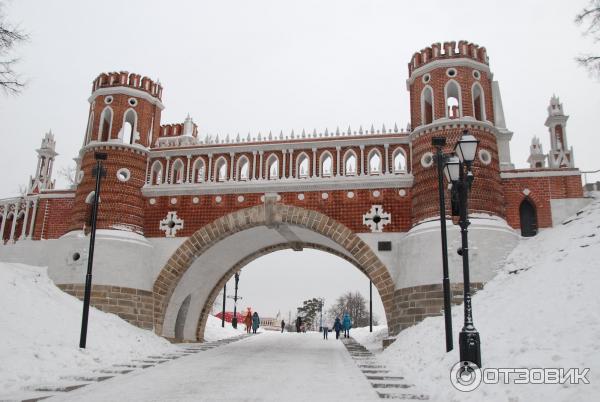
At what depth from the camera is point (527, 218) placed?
1772 cm

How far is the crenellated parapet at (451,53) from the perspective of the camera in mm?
18250

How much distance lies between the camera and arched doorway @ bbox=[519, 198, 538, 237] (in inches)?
690

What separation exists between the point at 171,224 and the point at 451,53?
466 inches

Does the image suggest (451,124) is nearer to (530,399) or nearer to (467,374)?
(467,374)

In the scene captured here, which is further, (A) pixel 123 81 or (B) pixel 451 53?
(A) pixel 123 81

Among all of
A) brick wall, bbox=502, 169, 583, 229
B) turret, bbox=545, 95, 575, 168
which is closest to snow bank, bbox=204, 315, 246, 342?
brick wall, bbox=502, 169, 583, 229

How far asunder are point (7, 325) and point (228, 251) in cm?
986

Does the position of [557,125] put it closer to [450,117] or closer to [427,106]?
[427,106]

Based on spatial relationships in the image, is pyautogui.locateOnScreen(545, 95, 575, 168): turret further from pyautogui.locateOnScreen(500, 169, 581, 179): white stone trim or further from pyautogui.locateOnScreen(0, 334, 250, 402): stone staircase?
pyautogui.locateOnScreen(0, 334, 250, 402): stone staircase

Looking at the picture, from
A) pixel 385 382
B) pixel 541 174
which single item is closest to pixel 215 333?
pixel 541 174

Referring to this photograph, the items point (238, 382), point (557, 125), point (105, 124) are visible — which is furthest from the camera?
point (557, 125)

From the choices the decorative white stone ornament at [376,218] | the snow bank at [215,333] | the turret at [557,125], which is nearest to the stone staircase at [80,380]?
the decorative white stone ornament at [376,218]
